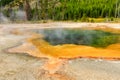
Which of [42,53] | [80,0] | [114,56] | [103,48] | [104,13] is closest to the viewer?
[114,56]

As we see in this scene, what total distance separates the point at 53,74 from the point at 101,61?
5.91 m

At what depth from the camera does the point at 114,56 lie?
29109 millimetres

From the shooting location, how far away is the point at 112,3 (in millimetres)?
130000

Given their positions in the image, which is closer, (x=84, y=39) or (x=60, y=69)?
(x=60, y=69)

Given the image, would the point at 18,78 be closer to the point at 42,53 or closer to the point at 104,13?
the point at 42,53

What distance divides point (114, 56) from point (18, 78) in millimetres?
11092

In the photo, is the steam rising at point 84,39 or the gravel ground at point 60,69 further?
the steam rising at point 84,39

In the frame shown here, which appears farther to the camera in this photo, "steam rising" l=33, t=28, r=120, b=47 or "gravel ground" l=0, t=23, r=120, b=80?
"steam rising" l=33, t=28, r=120, b=47

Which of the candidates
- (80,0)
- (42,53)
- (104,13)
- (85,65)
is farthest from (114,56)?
(80,0)

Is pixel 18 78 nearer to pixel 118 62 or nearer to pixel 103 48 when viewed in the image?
pixel 118 62

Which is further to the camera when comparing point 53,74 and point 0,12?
point 0,12

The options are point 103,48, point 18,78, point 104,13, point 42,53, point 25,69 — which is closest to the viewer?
point 18,78

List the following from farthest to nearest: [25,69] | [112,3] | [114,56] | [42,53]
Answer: [112,3]
[42,53]
[114,56]
[25,69]

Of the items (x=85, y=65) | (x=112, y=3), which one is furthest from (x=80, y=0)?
(x=85, y=65)
